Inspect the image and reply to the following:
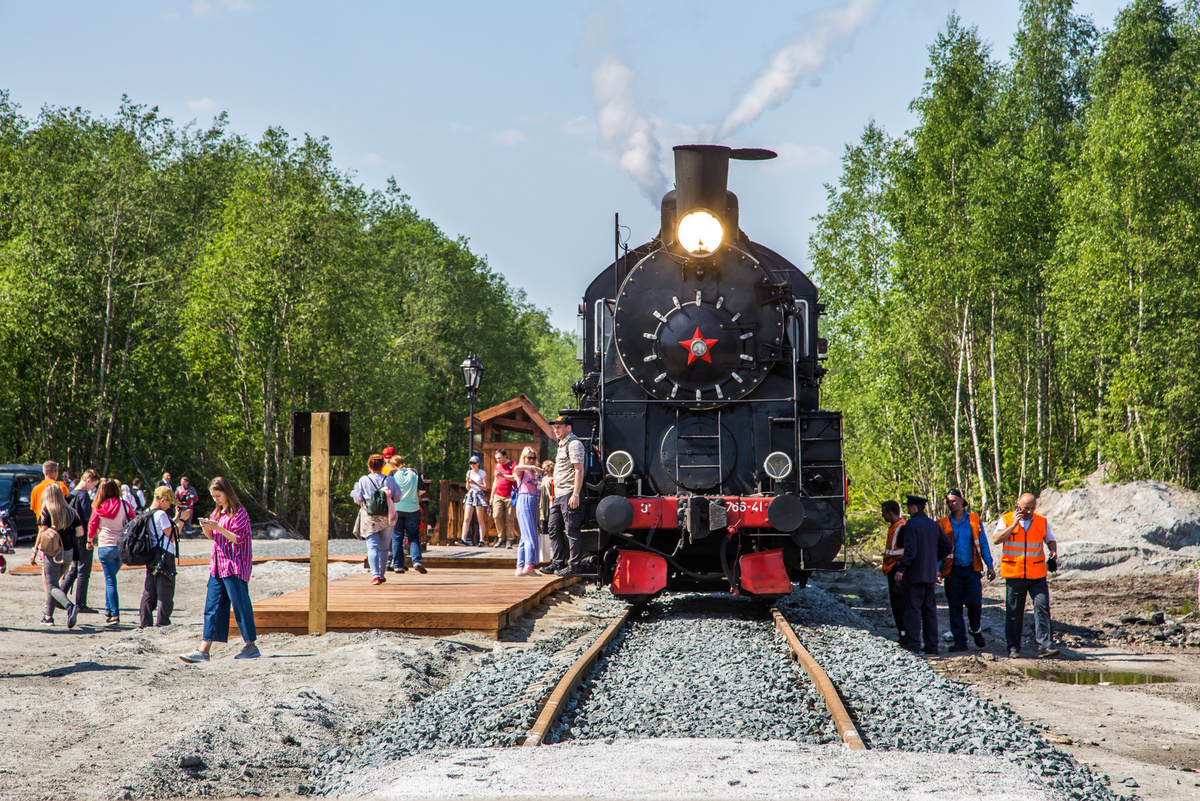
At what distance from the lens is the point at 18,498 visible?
69.7ft

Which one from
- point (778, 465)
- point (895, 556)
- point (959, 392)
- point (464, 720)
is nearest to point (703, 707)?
point (464, 720)

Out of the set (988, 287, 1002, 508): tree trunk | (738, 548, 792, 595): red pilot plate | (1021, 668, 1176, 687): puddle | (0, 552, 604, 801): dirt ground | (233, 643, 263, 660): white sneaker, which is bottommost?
(1021, 668, 1176, 687): puddle

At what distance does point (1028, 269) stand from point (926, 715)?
70.1 ft

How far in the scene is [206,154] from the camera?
39031mm

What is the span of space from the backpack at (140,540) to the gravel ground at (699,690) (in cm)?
481

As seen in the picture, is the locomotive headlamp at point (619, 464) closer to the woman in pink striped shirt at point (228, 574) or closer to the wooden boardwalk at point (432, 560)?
the woman in pink striped shirt at point (228, 574)

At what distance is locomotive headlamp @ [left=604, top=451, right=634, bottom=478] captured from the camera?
32.1ft

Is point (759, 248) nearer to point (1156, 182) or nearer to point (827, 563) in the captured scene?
point (827, 563)

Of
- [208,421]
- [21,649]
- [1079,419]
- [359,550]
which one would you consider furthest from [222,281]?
[1079,419]

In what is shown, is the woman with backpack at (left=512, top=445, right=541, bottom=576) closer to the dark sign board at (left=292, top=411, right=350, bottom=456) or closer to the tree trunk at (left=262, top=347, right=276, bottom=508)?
the dark sign board at (left=292, top=411, right=350, bottom=456)

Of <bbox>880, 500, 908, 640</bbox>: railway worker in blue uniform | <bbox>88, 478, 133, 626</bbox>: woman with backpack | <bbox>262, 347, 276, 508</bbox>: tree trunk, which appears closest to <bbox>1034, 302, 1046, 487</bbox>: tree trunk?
<bbox>880, 500, 908, 640</bbox>: railway worker in blue uniform

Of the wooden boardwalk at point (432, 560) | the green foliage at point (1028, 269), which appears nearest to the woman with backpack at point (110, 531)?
→ the wooden boardwalk at point (432, 560)

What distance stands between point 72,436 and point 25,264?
470 centimetres

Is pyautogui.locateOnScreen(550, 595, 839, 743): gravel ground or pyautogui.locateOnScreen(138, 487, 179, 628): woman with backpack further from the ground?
pyautogui.locateOnScreen(138, 487, 179, 628): woman with backpack
